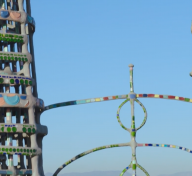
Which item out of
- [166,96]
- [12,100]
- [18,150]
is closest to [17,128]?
[18,150]

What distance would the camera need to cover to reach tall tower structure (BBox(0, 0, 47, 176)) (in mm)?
74688

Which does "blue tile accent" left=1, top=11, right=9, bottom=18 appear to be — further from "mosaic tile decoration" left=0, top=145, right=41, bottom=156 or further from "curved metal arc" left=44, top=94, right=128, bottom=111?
"mosaic tile decoration" left=0, top=145, right=41, bottom=156

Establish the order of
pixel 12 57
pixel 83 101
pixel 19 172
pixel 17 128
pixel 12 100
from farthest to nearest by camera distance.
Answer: pixel 83 101, pixel 12 57, pixel 19 172, pixel 12 100, pixel 17 128

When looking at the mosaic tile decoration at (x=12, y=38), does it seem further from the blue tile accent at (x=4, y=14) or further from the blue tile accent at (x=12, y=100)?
the blue tile accent at (x=12, y=100)

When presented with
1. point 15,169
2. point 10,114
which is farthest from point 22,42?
point 15,169

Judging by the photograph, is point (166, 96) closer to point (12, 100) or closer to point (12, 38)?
point (12, 100)

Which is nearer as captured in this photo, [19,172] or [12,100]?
[12,100]

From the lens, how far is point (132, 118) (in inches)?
3004

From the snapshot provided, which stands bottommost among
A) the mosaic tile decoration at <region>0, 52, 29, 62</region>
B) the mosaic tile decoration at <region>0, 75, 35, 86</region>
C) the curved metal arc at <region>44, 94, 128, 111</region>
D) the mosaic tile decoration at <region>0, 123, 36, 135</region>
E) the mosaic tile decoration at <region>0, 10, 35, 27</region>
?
the mosaic tile decoration at <region>0, 123, 36, 135</region>

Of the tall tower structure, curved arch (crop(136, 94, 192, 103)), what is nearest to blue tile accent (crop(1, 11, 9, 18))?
the tall tower structure

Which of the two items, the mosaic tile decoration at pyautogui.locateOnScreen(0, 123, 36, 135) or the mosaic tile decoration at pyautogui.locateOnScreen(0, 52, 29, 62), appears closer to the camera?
the mosaic tile decoration at pyautogui.locateOnScreen(0, 123, 36, 135)

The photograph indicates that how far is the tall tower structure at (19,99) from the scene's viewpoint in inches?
2940

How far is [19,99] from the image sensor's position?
75062mm

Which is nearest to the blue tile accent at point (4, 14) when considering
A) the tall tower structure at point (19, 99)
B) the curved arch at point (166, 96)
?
the tall tower structure at point (19, 99)
